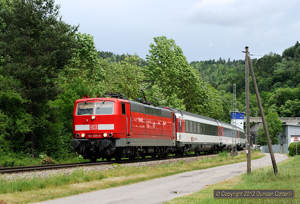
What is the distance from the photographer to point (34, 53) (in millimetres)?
29969

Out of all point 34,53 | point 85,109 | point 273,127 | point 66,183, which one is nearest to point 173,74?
point 34,53

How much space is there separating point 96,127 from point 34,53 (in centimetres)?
866

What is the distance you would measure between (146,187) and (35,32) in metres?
19.0

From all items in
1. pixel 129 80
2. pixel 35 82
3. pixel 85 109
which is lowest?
pixel 85 109

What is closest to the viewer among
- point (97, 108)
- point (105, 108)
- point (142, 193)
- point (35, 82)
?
point (142, 193)

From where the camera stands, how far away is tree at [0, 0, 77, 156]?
29078 millimetres

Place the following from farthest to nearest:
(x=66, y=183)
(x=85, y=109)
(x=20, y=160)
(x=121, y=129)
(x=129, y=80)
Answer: (x=129, y=80)
(x=20, y=160)
(x=85, y=109)
(x=121, y=129)
(x=66, y=183)

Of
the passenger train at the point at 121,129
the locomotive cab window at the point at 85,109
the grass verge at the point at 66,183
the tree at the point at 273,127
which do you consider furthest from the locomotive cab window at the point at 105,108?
the tree at the point at 273,127

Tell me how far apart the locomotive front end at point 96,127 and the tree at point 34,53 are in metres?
4.73

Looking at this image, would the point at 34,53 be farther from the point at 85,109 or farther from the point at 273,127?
the point at 273,127

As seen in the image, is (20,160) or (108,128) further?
(20,160)

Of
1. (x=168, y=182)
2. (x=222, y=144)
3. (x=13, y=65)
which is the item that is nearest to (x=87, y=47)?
(x=222, y=144)

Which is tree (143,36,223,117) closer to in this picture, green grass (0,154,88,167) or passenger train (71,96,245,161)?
passenger train (71,96,245,161)

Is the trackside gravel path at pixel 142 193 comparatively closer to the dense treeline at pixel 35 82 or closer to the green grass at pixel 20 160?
the green grass at pixel 20 160
